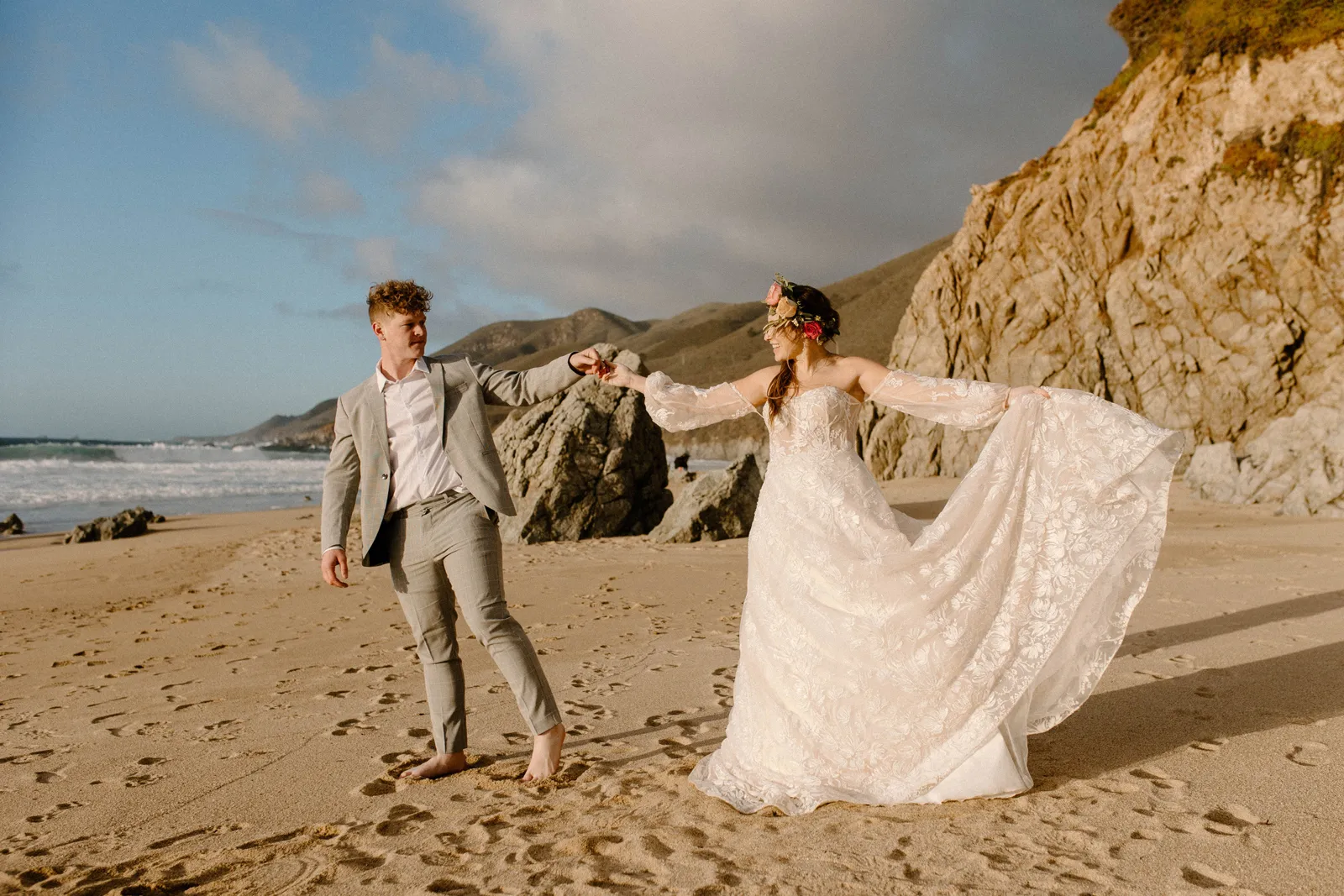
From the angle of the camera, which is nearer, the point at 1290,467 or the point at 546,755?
the point at 546,755

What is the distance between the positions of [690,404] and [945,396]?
1261mm

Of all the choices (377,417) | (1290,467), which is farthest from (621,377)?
(1290,467)

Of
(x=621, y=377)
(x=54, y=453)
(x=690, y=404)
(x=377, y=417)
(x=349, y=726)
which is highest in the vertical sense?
(x=621, y=377)

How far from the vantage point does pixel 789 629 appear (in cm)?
383

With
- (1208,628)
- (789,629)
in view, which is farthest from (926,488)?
(789,629)

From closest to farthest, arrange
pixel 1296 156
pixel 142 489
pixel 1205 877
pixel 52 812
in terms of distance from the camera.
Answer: pixel 1205 877, pixel 52 812, pixel 1296 156, pixel 142 489

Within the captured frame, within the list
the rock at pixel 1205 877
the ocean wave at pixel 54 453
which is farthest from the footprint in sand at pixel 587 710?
the ocean wave at pixel 54 453

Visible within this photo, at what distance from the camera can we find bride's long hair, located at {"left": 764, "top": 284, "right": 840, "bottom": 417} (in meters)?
4.14

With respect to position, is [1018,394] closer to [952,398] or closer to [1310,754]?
[952,398]

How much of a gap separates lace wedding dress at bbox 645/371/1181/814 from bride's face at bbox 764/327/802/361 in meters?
0.29

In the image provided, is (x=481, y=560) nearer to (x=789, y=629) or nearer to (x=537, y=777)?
(x=537, y=777)

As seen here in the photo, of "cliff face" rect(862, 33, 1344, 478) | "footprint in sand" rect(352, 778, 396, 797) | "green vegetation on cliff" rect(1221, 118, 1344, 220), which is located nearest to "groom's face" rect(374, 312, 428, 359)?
"footprint in sand" rect(352, 778, 396, 797)

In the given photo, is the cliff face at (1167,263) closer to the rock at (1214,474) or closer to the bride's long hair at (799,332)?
the rock at (1214,474)

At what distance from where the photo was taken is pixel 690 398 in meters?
4.40
